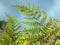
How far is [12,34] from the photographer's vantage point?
7.88 ft

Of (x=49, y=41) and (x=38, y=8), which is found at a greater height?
(x=38, y=8)

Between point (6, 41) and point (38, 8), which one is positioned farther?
point (38, 8)

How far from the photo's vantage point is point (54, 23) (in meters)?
2.55

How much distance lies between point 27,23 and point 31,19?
0.13m

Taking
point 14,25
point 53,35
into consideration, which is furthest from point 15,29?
point 53,35

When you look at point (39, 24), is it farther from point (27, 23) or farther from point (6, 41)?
point (6, 41)

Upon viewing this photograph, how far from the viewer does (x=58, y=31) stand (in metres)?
2.50

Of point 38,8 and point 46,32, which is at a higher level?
point 38,8

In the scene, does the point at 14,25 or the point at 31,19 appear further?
the point at 31,19

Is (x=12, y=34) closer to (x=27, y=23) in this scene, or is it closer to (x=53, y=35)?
(x=27, y=23)

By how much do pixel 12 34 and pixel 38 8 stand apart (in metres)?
0.40

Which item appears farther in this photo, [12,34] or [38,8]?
[38,8]

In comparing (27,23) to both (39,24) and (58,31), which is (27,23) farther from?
(58,31)

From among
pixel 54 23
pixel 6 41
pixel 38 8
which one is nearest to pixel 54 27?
pixel 54 23
